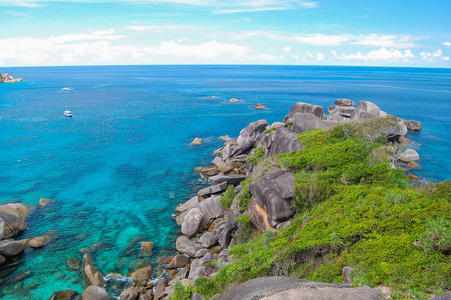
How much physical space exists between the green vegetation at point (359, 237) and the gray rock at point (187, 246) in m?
5.02

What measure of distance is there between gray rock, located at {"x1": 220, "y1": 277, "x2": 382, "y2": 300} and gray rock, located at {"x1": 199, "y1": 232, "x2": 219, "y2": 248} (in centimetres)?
1575

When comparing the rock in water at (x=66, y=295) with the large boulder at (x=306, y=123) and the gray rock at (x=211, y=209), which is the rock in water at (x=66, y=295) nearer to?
the gray rock at (x=211, y=209)

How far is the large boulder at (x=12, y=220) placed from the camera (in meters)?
28.3

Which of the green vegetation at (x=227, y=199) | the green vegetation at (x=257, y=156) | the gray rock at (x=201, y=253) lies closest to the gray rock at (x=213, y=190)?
the green vegetation at (x=227, y=199)

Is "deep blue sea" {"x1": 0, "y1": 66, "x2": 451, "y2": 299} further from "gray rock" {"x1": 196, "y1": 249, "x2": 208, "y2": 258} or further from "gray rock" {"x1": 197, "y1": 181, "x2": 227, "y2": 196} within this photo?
"gray rock" {"x1": 196, "y1": 249, "x2": 208, "y2": 258}

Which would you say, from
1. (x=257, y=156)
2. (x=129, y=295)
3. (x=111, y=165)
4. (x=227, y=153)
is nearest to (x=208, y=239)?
(x=129, y=295)

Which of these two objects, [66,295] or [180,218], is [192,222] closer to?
[180,218]

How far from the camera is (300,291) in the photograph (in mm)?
10062

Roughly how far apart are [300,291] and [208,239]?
18.5m

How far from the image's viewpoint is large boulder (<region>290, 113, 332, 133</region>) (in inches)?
1467

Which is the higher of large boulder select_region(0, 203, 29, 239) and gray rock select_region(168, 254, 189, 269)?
large boulder select_region(0, 203, 29, 239)

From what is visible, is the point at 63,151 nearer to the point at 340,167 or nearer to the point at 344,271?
the point at 340,167

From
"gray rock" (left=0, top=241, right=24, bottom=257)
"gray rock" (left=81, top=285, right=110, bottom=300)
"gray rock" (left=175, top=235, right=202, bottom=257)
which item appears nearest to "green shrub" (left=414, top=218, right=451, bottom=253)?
"gray rock" (left=175, top=235, right=202, bottom=257)

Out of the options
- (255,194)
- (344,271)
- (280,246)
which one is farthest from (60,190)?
(344,271)
